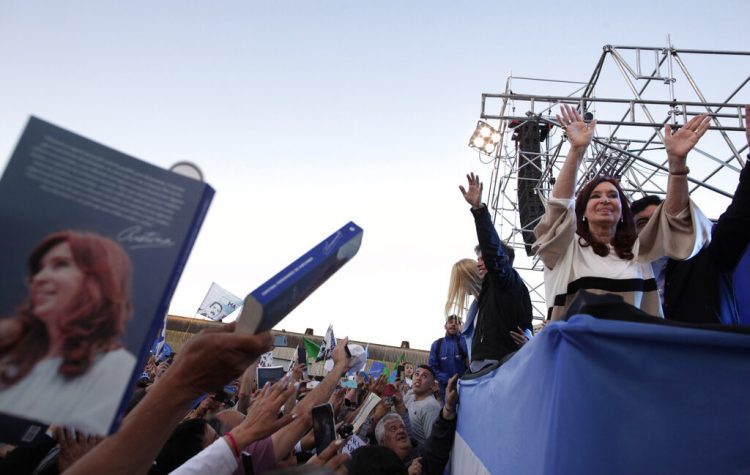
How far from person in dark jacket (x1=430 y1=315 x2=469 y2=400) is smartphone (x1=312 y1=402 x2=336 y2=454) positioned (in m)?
2.61

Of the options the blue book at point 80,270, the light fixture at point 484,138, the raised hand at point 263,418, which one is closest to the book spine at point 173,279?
the blue book at point 80,270

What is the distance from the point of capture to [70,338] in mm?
664

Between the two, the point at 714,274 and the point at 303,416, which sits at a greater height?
the point at 714,274

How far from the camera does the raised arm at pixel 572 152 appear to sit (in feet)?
6.41

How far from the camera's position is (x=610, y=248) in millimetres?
2002

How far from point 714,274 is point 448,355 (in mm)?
3053

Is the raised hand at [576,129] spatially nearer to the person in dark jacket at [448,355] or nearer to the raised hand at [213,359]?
the raised hand at [213,359]

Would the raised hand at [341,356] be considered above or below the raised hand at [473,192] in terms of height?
below

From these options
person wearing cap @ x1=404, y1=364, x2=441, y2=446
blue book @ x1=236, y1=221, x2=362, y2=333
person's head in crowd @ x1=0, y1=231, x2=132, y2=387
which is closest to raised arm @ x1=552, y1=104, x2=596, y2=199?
blue book @ x1=236, y1=221, x2=362, y2=333

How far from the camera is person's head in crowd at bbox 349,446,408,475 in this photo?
7.39 feet

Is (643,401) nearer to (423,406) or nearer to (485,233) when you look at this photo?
(485,233)

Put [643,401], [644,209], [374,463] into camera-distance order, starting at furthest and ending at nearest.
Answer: [644,209]
[374,463]
[643,401]

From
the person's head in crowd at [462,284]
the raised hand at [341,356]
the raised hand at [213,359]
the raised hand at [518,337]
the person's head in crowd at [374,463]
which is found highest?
the person's head in crowd at [462,284]

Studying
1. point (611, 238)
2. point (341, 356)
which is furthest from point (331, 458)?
point (611, 238)
